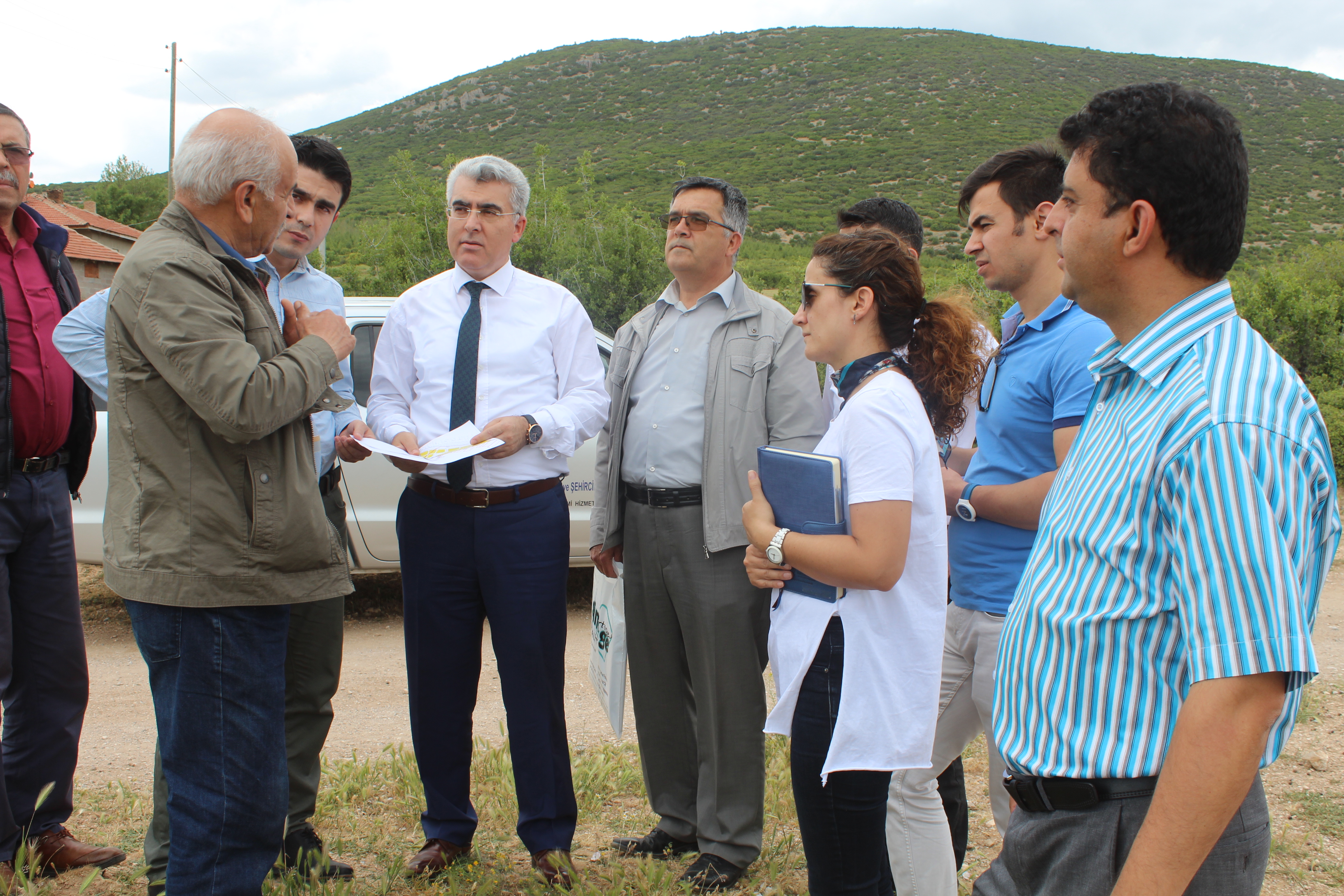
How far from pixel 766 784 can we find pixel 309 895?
1809 mm

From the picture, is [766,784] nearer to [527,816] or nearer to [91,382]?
[527,816]

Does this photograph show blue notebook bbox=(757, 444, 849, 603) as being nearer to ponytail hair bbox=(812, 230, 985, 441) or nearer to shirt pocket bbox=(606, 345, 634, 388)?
ponytail hair bbox=(812, 230, 985, 441)

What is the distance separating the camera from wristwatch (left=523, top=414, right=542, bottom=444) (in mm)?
2943

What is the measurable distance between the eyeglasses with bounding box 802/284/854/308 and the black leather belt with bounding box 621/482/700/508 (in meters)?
1.07

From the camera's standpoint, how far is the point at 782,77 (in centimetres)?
7444

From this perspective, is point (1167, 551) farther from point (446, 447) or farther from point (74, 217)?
point (74, 217)

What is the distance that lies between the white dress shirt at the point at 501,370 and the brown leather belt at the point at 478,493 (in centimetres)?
2

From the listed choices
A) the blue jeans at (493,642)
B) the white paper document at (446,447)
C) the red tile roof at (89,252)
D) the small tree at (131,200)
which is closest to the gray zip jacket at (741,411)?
the blue jeans at (493,642)

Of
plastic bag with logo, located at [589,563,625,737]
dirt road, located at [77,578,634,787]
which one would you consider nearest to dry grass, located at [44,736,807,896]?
dirt road, located at [77,578,634,787]

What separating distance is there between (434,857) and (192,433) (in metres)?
1.73

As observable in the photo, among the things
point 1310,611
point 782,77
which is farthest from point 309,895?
point 782,77

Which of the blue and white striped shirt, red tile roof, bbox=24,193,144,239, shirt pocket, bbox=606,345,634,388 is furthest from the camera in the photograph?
red tile roof, bbox=24,193,144,239

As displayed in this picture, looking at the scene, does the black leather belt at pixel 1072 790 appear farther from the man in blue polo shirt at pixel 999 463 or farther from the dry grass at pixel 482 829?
the dry grass at pixel 482 829

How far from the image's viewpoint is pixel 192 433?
2055 millimetres
